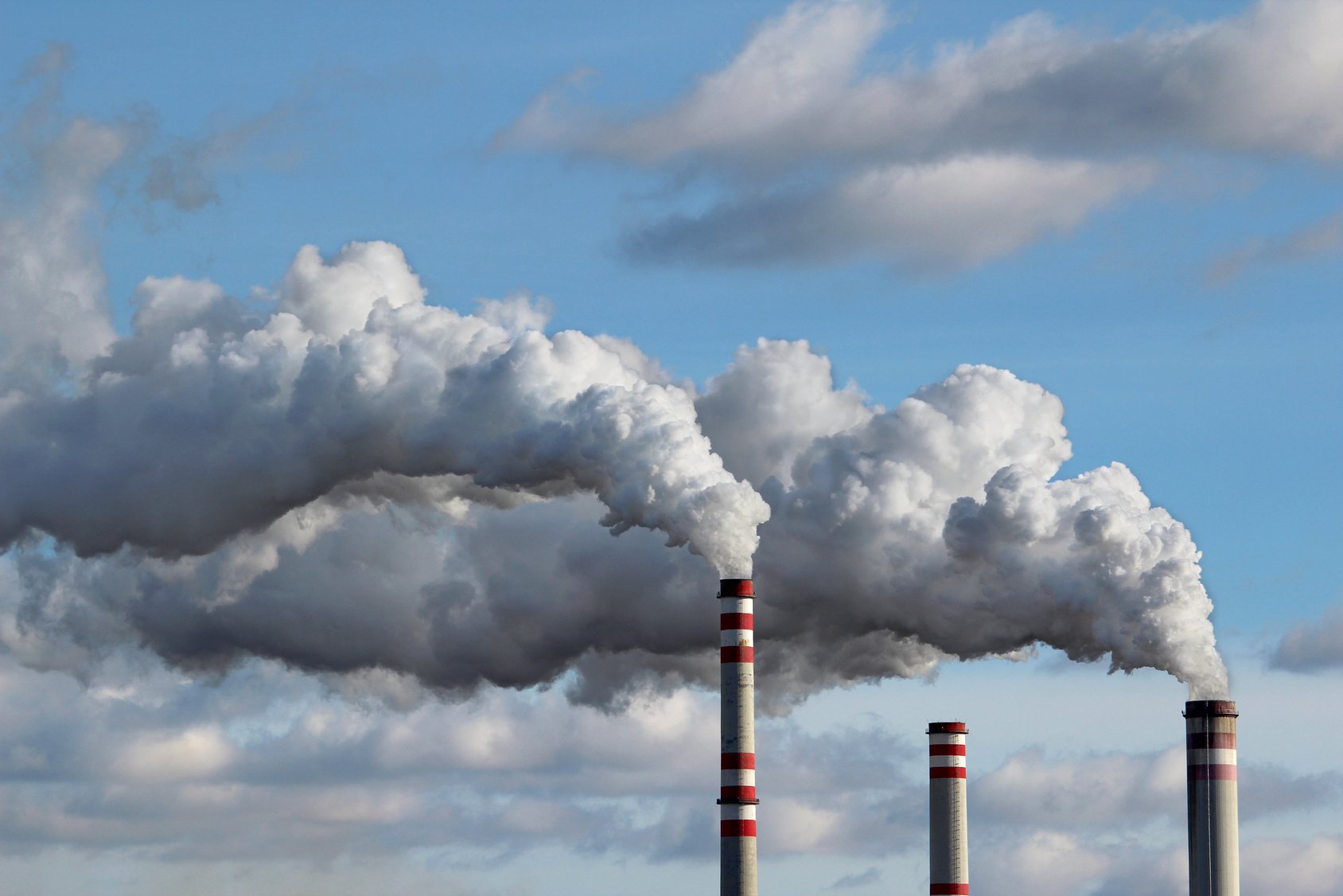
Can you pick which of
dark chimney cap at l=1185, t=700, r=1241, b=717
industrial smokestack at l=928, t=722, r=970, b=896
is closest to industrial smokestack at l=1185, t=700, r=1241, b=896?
dark chimney cap at l=1185, t=700, r=1241, b=717

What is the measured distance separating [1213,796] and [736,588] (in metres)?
14.2

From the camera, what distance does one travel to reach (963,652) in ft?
197

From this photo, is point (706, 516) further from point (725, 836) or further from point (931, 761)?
point (931, 761)

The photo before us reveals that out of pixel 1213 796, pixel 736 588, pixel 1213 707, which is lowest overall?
pixel 1213 796

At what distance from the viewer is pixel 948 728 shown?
6644 cm

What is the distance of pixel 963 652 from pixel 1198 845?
28.5ft

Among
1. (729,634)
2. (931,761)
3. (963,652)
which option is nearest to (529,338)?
(729,634)

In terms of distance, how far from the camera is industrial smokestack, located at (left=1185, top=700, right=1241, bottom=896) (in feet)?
179

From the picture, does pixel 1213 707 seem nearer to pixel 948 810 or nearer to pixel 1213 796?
pixel 1213 796

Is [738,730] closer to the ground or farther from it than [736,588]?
closer to the ground

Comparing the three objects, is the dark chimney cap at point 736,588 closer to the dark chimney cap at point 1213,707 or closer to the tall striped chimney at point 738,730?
the tall striped chimney at point 738,730

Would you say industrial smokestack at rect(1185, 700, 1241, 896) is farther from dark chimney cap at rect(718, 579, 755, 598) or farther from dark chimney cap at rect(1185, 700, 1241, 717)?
dark chimney cap at rect(718, 579, 755, 598)

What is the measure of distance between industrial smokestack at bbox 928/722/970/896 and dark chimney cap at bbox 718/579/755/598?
35.2ft

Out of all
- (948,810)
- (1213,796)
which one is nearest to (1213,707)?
(1213,796)
